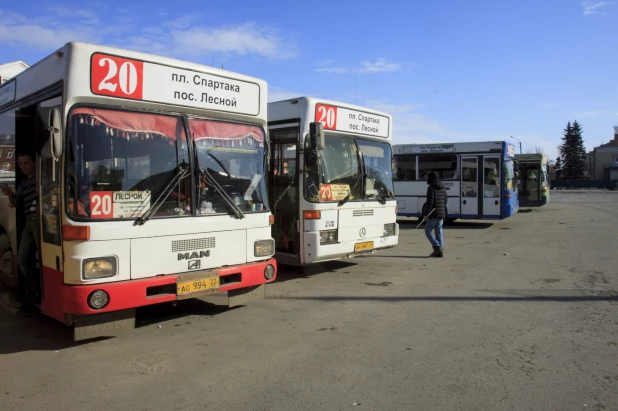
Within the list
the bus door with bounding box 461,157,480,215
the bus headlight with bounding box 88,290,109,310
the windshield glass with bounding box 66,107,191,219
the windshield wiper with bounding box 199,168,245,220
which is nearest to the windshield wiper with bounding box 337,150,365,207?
the windshield wiper with bounding box 199,168,245,220

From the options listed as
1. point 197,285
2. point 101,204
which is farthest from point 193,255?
point 101,204

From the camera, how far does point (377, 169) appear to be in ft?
32.6

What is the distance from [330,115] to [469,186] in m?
11.5

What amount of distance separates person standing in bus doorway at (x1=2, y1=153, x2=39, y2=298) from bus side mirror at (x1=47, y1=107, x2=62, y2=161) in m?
1.20

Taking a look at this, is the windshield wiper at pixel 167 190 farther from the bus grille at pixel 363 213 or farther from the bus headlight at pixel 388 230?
the bus headlight at pixel 388 230

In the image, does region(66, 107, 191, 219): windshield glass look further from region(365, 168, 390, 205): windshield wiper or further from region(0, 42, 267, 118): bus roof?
region(365, 168, 390, 205): windshield wiper

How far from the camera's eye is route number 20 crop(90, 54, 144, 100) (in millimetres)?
5133

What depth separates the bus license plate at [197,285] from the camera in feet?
18.5

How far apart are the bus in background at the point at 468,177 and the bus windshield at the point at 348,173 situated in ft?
31.0

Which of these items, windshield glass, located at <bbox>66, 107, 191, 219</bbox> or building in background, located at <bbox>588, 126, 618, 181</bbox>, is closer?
windshield glass, located at <bbox>66, 107, 191, 219</bbox>

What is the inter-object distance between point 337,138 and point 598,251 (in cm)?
747

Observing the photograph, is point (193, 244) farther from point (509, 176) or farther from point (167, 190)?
point (509, 176)

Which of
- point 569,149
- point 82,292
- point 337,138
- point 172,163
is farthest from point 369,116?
point 569,149

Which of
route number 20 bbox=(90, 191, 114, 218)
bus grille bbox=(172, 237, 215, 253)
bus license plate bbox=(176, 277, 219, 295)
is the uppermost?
route number 20 bbox=(90, 191, 114, 218)
